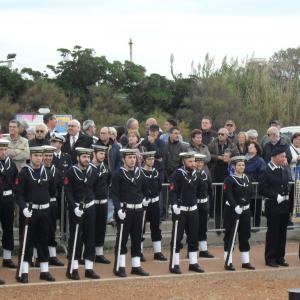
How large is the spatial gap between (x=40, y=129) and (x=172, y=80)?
3349cm

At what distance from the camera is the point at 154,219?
13.1m

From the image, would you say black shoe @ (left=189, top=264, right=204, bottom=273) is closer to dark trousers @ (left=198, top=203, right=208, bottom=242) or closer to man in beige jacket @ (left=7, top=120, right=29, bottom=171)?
dark trousers @ (left=198, top=203, right=208, bottom=242)

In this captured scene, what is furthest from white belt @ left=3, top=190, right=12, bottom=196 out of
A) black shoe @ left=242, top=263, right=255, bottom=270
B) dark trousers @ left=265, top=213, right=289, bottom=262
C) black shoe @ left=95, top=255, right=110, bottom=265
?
dark trousers @ left=265, top=213, right=289, bottom=262

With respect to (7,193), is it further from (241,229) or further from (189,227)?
(241,229)

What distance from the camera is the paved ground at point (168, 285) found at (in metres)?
10.9

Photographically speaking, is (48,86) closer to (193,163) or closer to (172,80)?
(172,80)

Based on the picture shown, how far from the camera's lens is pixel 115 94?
4381 centimetres

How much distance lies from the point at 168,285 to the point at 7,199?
8.81 feet

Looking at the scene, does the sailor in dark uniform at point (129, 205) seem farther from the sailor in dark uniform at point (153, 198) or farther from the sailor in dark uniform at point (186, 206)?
the sailor in dark uniform at point (186, 206)

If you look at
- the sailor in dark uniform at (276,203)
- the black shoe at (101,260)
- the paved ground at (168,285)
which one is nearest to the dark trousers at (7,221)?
the paved ground at (168,285)

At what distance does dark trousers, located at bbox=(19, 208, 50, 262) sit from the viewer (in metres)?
11.3

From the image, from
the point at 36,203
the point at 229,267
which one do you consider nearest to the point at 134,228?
the point at 36,203

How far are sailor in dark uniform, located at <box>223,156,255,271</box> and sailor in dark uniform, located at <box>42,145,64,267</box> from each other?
103 inches

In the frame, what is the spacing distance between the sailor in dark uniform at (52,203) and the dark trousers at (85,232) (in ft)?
1.31
